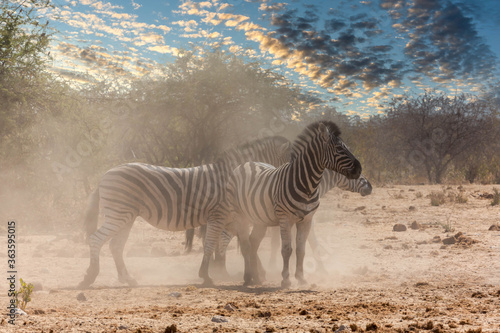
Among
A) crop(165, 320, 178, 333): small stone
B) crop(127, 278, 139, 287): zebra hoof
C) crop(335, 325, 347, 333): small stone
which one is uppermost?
crop(335, 325, 347, 333): small stone

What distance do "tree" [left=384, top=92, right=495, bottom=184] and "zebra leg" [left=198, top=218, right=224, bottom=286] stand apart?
66.7 feet

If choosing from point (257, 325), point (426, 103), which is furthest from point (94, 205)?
point (426, 103)

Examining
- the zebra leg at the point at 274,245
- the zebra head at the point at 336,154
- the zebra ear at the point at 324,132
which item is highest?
the zebra ear at the point at 324,132

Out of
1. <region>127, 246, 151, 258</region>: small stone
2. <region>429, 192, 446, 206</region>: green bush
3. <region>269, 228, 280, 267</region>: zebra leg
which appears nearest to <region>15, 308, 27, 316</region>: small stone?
<region>269, 228, 280, 267</region>: zebra leg

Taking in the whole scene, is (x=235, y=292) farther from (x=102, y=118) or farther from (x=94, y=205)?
(x=102, y=118)

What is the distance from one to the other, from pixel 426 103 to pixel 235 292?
23.9 metres

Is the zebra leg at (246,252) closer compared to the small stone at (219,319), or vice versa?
the small stone at (219,319)

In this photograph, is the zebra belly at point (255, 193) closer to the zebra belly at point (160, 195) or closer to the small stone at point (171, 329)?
the zebra belly at point (160, 195)

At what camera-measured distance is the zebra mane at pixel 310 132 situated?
19.1 feet

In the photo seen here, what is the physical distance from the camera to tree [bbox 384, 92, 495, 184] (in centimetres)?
2470

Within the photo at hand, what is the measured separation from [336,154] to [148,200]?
2.80 meters

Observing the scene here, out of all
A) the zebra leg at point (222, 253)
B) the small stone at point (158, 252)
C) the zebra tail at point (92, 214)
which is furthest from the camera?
the small stone at point (158, 252)

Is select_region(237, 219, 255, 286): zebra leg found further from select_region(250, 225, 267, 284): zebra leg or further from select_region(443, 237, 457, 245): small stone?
select_region(443, 237, 457, 245): small stone

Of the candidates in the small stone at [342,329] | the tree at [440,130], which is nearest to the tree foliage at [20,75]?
the small stone at [342,329]
